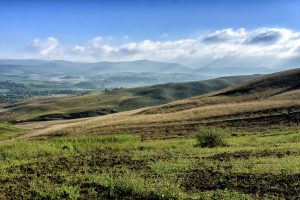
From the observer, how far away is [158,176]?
19.3m

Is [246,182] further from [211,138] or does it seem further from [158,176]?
[211,138]

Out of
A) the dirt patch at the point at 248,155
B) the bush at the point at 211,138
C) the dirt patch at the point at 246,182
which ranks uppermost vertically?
the dirt patch at the point at 246,182

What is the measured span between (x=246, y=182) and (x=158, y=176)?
3.84 m

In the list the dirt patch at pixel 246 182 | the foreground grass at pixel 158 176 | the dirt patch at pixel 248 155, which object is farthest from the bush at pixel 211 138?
the dirt patch at pixel 246 182

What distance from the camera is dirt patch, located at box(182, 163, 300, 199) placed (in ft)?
51.8

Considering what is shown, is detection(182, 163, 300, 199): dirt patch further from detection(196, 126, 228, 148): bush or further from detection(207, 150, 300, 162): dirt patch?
detection(196, 126, 228, 148): bush

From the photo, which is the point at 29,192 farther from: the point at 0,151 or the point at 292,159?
the point at 0,151

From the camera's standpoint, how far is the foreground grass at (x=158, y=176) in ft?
53.6

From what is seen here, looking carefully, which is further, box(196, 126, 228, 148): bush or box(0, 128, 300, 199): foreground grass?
box(196, 126, 228, 148): bush

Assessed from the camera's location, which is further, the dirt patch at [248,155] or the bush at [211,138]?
the bush at [211,138]

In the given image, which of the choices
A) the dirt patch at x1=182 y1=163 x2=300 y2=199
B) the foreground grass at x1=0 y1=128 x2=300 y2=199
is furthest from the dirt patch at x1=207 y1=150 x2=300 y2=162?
the dirt patch at x1=182 y1=163 x2=300 y2=199

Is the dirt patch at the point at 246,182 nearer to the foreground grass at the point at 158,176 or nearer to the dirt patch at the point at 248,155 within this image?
the foreground grass at the point at 158,176

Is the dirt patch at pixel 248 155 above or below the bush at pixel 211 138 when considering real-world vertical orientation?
above

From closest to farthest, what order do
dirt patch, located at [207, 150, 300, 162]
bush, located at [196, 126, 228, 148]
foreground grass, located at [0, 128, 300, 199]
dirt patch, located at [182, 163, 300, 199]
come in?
dirt patch, located at [182, 163, 300, 199]
foreground grass, located at [0, 128, 300, 199]
dirt patch, located at [207, 150, 300, 162]
bush, located at [196, 126, 228, 148]
